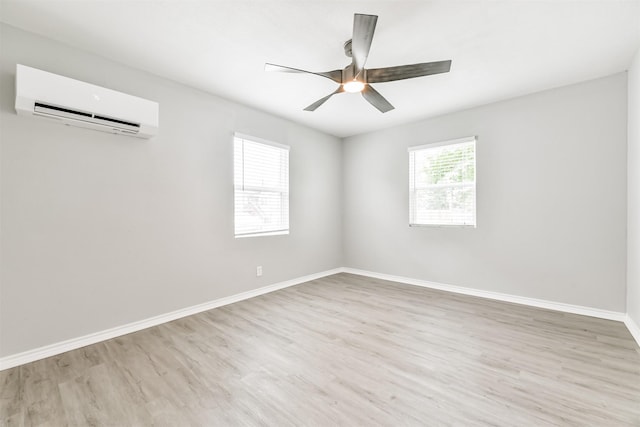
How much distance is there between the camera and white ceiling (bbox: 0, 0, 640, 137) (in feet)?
6.41

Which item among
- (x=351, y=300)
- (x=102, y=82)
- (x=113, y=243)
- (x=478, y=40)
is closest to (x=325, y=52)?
(x=478, y=40)

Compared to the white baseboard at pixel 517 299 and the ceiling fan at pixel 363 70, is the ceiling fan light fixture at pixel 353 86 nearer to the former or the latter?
the ceiling fan at pixel 363 70

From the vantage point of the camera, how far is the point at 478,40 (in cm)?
231

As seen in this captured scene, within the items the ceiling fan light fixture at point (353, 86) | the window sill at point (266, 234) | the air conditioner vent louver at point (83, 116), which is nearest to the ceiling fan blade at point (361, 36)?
the ceiling fan light fixture at point (353, 86)

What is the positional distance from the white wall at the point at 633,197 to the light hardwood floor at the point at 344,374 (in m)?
0.36

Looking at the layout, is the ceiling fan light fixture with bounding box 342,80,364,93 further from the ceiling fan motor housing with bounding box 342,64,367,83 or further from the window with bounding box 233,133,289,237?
the window with bounding box 233,133,289,237

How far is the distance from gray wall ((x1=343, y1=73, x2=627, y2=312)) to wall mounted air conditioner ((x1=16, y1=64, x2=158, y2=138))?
146 inches

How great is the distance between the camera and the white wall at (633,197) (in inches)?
98.7

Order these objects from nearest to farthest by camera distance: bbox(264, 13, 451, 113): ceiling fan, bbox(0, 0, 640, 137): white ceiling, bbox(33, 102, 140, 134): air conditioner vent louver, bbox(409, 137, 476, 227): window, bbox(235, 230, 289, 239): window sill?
bbox(264, 13, 451, 113): ceiling fan, bbox(0, 0, 640, 137): white ceiling, bbox(33, 102, 140, 134): air conditioner vent louver, bbox(235, 230, 289, 239): window sill, bbox(409, 137, 476, 227): window

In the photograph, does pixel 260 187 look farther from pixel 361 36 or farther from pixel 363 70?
pixel 361 36

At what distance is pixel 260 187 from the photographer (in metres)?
3.94

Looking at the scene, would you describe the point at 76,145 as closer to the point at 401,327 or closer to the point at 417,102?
the point at 401,327

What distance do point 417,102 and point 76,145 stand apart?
12.5 ft

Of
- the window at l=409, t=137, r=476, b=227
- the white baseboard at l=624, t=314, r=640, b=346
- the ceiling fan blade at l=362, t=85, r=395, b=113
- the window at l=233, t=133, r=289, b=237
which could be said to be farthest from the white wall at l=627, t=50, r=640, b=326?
the window at l=233, t=133, r=289, b=237
